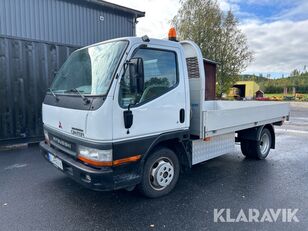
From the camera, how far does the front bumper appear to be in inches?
105

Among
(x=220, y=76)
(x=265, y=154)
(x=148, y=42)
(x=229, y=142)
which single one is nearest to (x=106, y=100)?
(x=148, y=42)

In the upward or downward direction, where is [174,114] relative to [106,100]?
downward

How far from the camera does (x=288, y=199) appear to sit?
11.2ft

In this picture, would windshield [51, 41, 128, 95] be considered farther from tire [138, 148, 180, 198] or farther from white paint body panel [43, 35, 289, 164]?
tire [138, 148, 180, 198]

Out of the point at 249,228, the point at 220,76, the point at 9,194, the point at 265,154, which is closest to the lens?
the point at 249,228

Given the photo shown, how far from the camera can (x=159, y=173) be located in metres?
3.31

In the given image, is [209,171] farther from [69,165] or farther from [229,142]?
[69,165]

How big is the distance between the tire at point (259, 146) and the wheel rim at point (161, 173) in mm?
2679

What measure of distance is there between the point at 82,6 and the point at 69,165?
786 cm

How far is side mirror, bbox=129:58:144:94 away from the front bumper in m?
1.00

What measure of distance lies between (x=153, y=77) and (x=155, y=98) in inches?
11.4

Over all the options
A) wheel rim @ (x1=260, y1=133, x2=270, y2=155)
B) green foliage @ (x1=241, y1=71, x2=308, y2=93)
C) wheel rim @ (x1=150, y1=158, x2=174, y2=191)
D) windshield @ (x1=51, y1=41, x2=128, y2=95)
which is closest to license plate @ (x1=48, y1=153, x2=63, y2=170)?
windshield @ (x1=51, y1=41, x2=128, y2=95)

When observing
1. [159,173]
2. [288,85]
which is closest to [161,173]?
[159,173]

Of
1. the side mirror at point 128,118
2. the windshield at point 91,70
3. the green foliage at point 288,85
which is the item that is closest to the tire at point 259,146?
the side mirror at point 128,118
